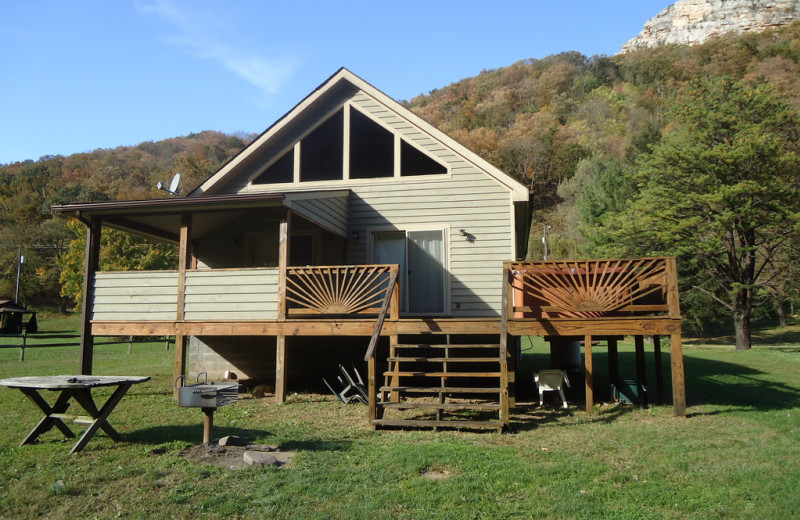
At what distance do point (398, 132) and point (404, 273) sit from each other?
3119 millimetres

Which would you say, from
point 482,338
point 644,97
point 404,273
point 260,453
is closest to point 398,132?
point 404,273

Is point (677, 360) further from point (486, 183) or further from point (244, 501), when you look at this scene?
point (244, 501)

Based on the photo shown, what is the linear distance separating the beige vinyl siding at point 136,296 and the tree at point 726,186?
1961 centimetres

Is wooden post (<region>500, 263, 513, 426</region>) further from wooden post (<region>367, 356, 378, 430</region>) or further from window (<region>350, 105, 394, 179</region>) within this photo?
window (<region>350, 105, 394, 179</region>)

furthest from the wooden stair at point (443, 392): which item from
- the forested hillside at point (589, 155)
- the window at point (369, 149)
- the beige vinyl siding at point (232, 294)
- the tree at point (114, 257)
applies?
the tree at point (114, 257)

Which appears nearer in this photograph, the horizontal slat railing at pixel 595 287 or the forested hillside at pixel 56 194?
the horizontal slat railing at pixel 595 287

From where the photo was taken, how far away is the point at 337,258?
1227 cm

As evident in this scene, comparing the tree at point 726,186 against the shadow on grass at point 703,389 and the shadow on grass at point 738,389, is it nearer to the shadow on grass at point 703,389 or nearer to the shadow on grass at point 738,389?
the shadow on grass at point 703,389

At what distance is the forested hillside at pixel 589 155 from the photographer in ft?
77.0

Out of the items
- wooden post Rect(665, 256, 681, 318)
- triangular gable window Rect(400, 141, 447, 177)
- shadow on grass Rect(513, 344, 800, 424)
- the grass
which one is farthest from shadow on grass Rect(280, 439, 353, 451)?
triangular gable window Rect(400, 141, 447, 177)

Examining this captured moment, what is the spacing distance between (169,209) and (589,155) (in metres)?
48.3

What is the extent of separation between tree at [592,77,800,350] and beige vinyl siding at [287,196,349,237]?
16.2 m

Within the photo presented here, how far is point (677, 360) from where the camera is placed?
8.56 meters

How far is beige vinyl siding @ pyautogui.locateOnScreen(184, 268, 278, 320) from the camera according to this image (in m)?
10.2
